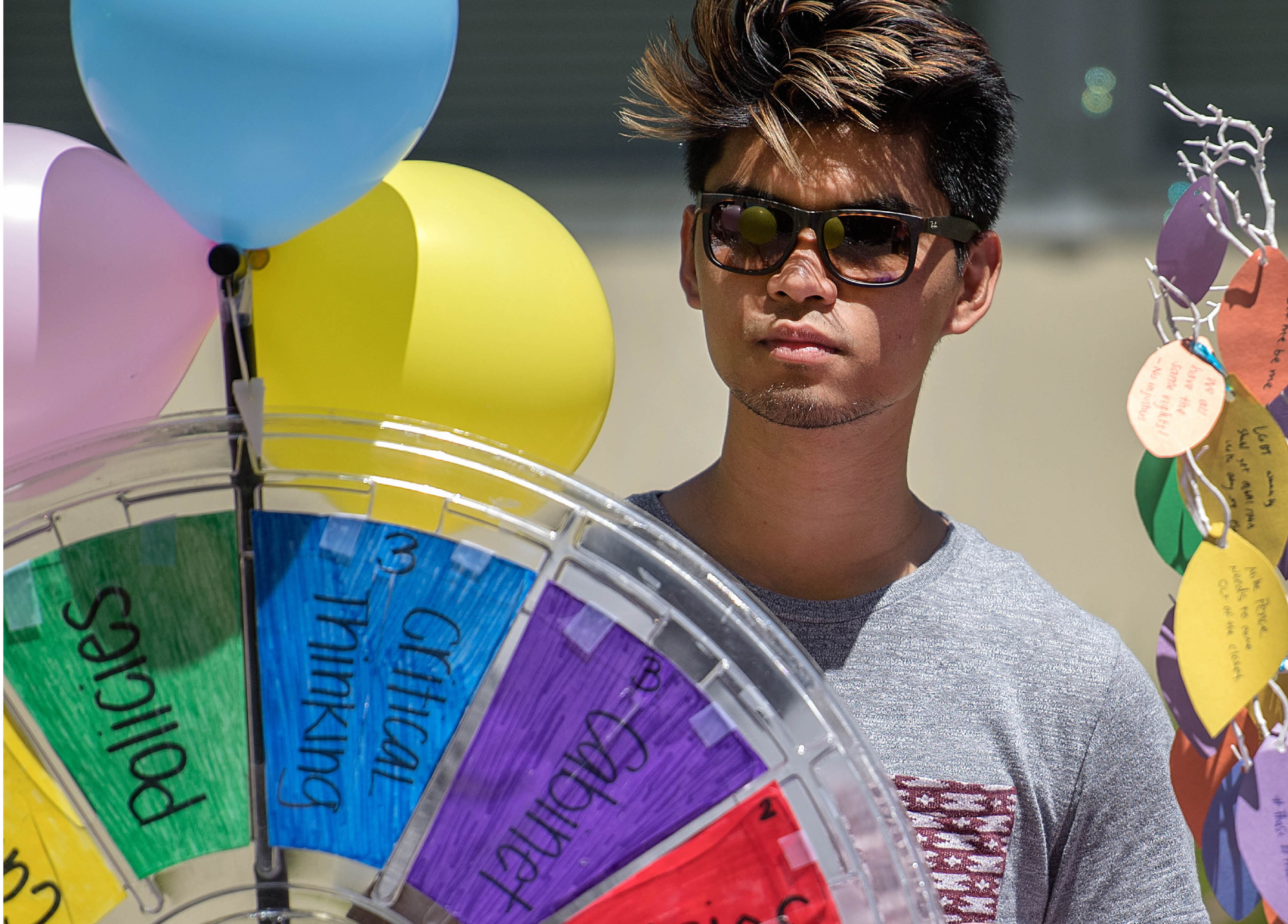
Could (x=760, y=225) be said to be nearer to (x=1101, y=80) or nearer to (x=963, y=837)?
(x=963, y=837)

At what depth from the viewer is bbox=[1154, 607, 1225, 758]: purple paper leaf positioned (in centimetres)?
111

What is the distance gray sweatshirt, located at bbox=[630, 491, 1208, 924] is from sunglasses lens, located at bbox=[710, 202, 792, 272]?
0.36 metres

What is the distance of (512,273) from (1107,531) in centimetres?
256

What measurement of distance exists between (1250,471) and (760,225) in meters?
0.50

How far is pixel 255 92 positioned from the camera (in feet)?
2.66

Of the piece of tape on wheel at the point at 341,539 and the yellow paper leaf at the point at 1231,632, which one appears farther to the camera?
the yellow paper leaf at the point at 1231,632

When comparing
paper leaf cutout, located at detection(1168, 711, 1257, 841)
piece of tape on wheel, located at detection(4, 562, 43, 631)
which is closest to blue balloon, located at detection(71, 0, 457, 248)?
piece of tape on wheel, located at detection(4, 562, 43, 631)

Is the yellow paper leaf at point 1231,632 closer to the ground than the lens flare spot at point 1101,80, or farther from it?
closer to the ground

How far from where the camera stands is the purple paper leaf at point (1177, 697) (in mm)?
1109

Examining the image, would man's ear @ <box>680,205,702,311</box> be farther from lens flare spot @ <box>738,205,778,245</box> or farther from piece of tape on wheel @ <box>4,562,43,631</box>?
piece of tape on wheel @ <box>4,562,43,631</box>

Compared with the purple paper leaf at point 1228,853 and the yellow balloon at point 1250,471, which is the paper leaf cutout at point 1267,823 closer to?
the purple paper leaf at point 1228,853

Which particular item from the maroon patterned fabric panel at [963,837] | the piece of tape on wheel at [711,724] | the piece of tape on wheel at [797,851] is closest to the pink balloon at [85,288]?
the piece of tape on wheel at [711,724]

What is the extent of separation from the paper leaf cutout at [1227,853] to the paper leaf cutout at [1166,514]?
0.23 metres

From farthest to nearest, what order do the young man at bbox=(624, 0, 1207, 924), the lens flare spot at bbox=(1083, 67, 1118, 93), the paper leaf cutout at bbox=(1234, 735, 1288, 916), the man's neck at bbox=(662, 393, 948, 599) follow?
the lens flare spot at bbox=(1083, 67, 1118, 93) < the man's neck at bbox=(662, 393, 948, 599) < the young man at bbox=(624, 0, 1207, 924) < the paper leaf cutout at bbox=(1234, 735, 1288, 916)
